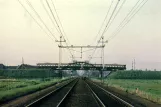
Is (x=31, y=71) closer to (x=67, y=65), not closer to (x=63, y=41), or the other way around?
(x=67, y=65)

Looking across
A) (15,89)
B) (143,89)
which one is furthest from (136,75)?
(15,89)

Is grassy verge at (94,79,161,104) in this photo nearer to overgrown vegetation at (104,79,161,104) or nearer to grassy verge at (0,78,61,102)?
overgrown vegetation at (104,79,161,104)

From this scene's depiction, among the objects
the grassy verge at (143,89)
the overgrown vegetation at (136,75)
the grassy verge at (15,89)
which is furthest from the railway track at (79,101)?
the overgrown vegetation at (136,75)

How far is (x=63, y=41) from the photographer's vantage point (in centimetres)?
8056

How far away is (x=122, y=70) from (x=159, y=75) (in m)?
23.9

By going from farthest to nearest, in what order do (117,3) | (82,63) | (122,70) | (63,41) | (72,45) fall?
1. (122,70)
2. (82,63)
3. (63,41)
4. (72,45)
5. (117,3)

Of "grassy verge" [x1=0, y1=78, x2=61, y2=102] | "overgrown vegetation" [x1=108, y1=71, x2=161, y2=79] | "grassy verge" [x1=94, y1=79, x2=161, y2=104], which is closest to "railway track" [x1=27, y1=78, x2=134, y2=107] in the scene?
"grassy verge" [x1=94, y1=79, x2=161, y2=104]

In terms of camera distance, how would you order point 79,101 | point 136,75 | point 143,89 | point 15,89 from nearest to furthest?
point 79,101 → point 15,89 → point 143,89 → point 136,75

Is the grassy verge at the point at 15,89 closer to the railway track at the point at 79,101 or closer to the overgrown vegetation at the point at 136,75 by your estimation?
the railway track at the point at 79,101

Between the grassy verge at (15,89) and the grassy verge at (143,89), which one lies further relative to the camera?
the grassy verge at (143,89)

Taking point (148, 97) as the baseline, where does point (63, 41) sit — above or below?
above

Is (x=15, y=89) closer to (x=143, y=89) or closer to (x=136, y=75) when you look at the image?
(x=143, y=89)

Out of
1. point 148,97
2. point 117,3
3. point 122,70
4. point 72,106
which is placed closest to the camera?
point 72,106

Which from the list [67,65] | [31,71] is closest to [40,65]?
[31,71]
